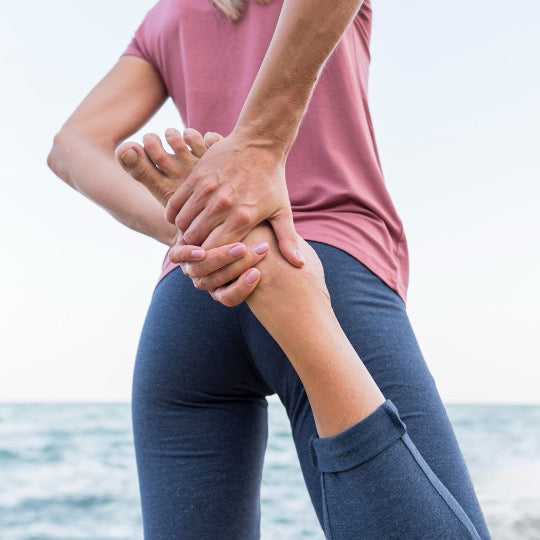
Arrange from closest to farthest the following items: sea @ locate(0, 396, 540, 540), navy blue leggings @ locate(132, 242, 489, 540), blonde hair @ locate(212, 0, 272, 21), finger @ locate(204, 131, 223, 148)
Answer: navy blue leggings @ locate(132, 242, 489, 540) < finger @ locate(204, 131, 223, 148) < blonde hair @ locate(212, 0, 272, 21) < sea @ locate(0, 396, 540, 540)

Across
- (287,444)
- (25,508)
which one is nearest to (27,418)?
(287,444)

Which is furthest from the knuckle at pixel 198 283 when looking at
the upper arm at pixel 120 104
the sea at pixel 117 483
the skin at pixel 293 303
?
the sea at pixel 117 483

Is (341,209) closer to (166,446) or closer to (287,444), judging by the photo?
(166,446)

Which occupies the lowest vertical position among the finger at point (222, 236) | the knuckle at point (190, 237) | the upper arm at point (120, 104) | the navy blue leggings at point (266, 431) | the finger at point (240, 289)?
the navy blue leggings at point (266, 431)

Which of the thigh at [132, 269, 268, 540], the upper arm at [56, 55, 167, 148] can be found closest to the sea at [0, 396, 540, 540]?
the thigh at [132, 269, 268, 540]

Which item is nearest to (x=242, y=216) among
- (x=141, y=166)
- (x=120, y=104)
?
(x=141, y=166)

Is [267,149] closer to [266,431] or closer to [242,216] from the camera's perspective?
[242,216]

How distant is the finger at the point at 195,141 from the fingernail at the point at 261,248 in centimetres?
13

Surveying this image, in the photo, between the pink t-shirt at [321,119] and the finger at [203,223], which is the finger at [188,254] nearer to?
the finger at [203,223]

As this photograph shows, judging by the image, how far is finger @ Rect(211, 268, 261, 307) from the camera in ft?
2.87

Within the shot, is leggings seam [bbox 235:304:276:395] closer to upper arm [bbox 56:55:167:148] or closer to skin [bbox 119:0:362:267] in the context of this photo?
skin [bbox 119:0:362:267]

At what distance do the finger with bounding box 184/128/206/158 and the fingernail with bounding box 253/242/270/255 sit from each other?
132mm

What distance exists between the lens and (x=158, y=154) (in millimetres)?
881

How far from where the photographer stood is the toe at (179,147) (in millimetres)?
882
